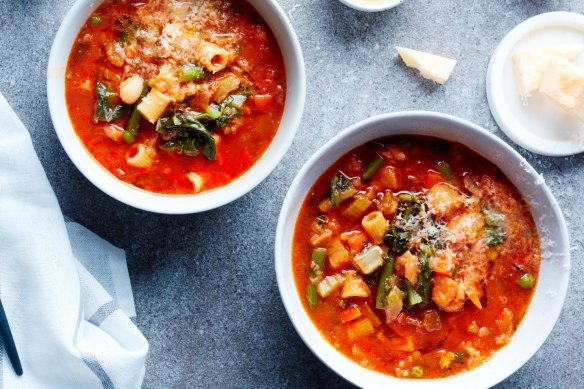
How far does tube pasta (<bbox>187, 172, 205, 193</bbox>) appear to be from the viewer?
3.25m

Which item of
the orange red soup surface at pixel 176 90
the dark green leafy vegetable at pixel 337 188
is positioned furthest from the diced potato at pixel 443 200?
the orange red soup surface at pixel 176 90

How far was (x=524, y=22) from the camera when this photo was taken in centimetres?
356

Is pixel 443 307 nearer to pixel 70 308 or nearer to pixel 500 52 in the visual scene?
pixel 500 52

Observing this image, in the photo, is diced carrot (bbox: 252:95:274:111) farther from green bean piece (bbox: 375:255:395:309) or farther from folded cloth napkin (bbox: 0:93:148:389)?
folded cloth napkin (bbox: 0:93:148:389)

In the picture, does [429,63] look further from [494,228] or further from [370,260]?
[370,260]

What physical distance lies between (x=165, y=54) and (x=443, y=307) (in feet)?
5.27

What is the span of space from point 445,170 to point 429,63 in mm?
553

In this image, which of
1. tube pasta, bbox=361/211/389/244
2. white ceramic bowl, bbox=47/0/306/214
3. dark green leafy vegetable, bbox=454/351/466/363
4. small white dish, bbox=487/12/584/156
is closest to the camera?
white ceramic bowl, bbox=47/0/306/214

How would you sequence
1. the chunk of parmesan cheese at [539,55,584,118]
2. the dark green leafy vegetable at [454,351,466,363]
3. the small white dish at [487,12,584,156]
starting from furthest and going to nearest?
the small white dish at [487,12,584,156], the chunk of parmesan cheese at [539,55,584,118], the dark green leafy vegetable at [454,351,466,363]

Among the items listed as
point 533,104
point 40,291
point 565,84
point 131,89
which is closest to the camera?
point 131,89

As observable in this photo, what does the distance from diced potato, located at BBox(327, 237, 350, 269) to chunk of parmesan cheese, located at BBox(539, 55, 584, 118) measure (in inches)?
47.3

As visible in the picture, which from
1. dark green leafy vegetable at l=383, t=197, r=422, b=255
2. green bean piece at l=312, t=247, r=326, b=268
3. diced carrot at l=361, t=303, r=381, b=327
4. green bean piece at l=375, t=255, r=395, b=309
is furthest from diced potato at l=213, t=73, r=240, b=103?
diced carrot at l=361, t=303, r=381, b=327

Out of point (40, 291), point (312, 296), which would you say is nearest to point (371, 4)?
point (312, 296)

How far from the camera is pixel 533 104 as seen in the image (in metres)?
3.59
